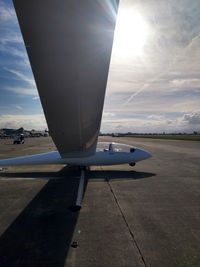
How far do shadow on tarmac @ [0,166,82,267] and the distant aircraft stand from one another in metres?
2.71

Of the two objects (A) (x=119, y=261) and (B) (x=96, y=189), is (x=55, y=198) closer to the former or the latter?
(B) (x=96, y=189)

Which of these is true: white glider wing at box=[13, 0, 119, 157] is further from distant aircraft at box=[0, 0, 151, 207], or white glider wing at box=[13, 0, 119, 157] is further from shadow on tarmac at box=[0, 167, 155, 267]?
shadow on tarmac at box=[0, 167, 155, 267]

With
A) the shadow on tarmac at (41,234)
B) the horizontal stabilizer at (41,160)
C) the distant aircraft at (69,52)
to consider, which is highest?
the distant aircraft at (69,52)

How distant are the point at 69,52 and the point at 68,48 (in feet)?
0.21

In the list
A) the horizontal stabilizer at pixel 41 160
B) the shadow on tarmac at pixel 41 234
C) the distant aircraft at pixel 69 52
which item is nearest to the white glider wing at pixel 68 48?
the distant aircraft at pixel 69 52

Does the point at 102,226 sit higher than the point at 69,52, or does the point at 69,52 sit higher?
the point at 69,52

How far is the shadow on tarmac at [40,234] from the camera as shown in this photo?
305cm

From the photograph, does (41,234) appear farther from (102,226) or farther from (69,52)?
(69,52)

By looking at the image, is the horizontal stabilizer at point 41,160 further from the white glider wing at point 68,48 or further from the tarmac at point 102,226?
the white glider wing at point 68,48

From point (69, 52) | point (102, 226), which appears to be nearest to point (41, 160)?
point (102, 226)

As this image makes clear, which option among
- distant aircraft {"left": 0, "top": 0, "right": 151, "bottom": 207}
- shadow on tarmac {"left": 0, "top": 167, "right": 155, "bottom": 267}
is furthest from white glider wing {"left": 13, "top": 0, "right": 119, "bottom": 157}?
shadow on tarmac {"left": 0, "top": 167, "right": 155, "bottom": 267}

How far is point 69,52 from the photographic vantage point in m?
2.21

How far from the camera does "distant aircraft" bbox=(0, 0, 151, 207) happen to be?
1779 mm

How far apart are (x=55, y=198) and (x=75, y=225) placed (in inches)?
86.8
